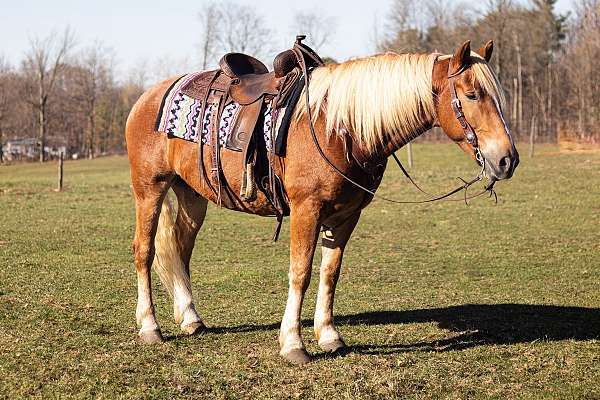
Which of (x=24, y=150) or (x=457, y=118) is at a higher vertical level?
(x=457, y=118)

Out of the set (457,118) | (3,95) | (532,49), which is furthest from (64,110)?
(457,118)

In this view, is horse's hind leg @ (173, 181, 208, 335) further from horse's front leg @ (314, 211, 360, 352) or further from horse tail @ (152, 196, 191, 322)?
horse's front leg @ (314, 211, 360, 352)

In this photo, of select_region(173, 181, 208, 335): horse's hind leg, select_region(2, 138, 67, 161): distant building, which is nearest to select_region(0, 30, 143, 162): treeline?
select_region(2, 138, 67, 161): distant building

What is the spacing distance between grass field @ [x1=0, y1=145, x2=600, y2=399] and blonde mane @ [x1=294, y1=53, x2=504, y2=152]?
1.65 metres

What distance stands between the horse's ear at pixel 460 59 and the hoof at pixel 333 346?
2.19 metres

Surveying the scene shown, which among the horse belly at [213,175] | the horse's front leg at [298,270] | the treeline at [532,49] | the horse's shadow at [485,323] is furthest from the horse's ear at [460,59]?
the treeline at [532,49]

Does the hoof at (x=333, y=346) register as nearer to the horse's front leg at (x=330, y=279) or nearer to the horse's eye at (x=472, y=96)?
the horse's front leg at (x=330, y=279)

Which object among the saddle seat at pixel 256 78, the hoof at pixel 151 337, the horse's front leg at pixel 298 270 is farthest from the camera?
the hoof at pixel 151 337

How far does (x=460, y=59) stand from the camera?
4.38 meters

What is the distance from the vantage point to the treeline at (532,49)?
48031 mm

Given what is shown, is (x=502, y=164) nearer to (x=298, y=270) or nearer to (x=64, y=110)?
(x=298, y=270)

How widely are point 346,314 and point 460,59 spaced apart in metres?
3.03

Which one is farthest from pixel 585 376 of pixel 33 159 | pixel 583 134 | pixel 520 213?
pixel 33 159

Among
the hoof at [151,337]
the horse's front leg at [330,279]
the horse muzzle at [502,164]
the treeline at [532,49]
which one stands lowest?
the hoof at [151,337]
